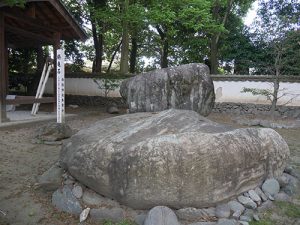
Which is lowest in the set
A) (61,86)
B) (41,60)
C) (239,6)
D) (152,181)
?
(152,181)

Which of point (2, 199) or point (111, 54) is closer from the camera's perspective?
point (2, 199)

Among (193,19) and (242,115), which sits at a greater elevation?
(193,19)

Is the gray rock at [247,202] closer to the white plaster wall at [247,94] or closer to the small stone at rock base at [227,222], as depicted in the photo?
the small stone at rock base at [227,222]

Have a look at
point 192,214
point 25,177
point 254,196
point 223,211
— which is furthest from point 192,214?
point 25,177

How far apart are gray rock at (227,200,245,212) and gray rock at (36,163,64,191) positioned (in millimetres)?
2689

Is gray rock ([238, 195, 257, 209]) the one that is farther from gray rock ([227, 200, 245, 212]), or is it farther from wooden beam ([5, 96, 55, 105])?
wooden beam ([5, 96, 55, 105])

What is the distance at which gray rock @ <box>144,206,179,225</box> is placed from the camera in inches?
162

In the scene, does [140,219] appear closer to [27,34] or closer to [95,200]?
[95,200]

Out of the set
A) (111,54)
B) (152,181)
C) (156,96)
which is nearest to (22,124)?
(156,96)

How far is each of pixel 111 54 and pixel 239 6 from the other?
996 centimetres

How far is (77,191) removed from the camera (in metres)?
5.08

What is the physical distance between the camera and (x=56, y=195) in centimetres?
508

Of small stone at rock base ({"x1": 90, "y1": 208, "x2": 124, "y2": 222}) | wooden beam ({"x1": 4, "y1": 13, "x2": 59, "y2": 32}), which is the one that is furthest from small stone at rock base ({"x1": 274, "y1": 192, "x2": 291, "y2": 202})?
wooden beam ({"x1": 4, "y1": 13, "x2": 59, "y2": 32})

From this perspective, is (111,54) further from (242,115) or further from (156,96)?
(156,96)
